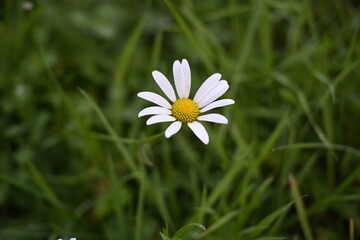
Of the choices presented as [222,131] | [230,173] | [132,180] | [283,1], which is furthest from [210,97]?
[283,1]

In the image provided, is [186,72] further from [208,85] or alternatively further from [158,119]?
[158,119]

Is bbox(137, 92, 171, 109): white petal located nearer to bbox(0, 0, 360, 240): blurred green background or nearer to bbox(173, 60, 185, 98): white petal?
bbox(173, 60, 185, 98): white petal

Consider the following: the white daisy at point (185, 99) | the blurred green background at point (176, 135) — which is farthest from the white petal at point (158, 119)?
the blurred green background at point (176, 135)

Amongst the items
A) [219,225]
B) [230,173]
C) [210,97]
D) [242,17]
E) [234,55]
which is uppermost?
[242,17]

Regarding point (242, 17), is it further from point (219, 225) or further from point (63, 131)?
point (219, 225)

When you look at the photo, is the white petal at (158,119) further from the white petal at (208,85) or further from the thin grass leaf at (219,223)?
the thin grass leaf at (219,223)

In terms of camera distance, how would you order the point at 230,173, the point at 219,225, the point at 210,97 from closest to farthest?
the point at 210,97, the point at 219,225, the point at 230,173
